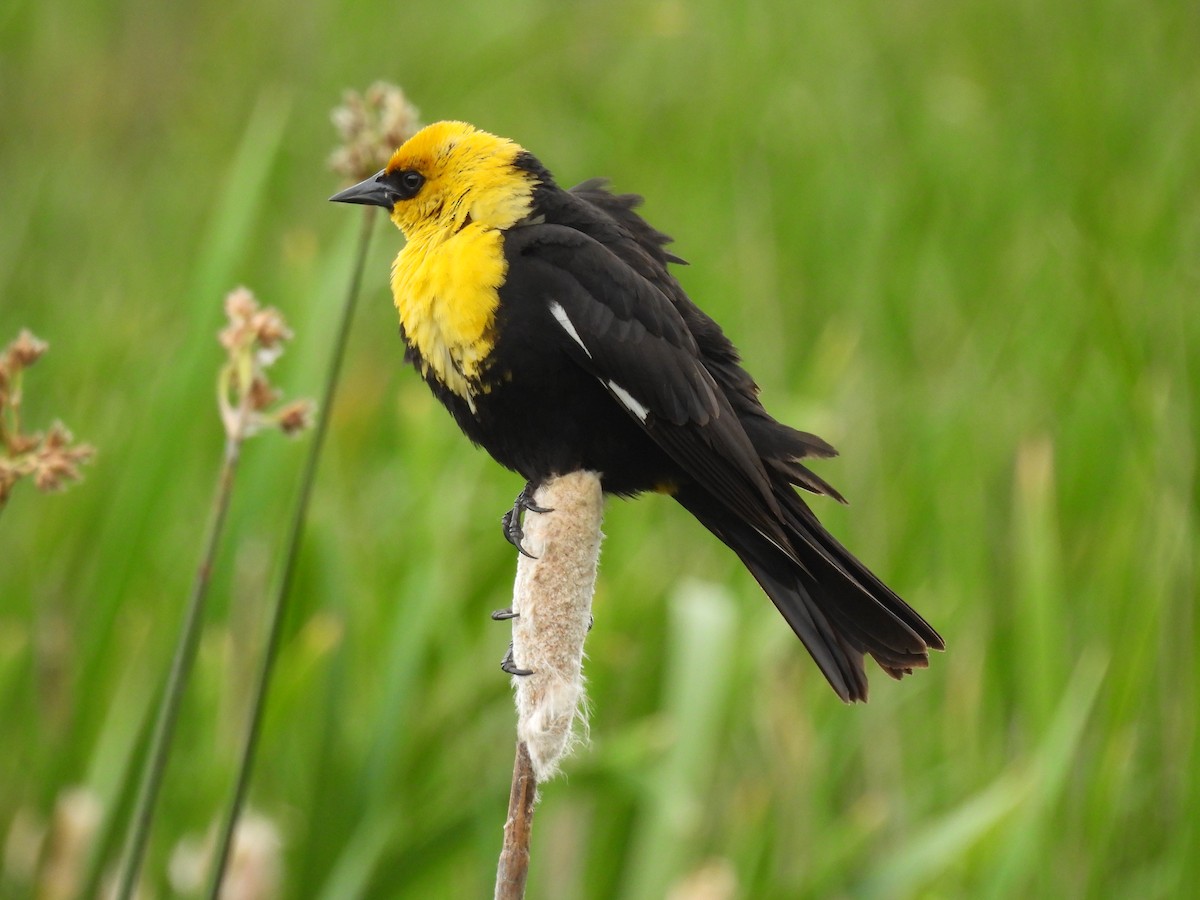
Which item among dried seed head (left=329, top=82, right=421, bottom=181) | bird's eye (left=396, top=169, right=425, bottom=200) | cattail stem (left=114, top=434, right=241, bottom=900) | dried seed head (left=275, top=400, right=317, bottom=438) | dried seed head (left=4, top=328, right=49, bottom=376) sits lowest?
cattail stem (left=114, top=434, right=241, bottom=900)

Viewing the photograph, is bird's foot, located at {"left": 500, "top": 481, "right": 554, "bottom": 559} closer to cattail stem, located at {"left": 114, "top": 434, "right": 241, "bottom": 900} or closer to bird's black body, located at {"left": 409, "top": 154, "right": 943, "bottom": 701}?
bird's black body, located at {"left": 409, "top": 154, "right": 943, "bottom": 701}

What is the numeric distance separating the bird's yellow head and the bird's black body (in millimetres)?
56

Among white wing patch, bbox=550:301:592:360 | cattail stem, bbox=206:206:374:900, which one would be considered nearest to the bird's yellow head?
white wing patch, bbox=550:301:592:360

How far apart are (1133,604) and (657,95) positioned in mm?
2583

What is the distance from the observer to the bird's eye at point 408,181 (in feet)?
5.08

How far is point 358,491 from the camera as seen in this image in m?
2.58

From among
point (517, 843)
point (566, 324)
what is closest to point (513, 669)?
point (517, 843)

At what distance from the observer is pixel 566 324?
132cm

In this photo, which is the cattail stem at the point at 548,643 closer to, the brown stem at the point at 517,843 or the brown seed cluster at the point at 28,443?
the brown stem at the point at 517,843

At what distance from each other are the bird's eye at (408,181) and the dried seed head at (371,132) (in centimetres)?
26

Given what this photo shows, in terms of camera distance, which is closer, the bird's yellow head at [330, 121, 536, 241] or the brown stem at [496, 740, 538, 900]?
the brown stem at [496, 740, 538, 900]

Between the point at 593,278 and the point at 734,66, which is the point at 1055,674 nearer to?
the point at 593,278

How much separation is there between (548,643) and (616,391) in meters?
0.35

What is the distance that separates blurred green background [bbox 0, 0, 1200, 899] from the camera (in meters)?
1.77
